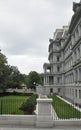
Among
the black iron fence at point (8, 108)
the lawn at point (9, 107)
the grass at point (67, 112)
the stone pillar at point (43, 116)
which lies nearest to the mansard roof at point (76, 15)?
the grass at point (67, 112)

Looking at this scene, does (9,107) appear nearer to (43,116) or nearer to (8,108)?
(8,108)

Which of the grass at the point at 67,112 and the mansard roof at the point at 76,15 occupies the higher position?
the mansard roof at the point at 76,15

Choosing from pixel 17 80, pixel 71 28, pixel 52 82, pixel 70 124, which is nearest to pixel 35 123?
pixel 70 124

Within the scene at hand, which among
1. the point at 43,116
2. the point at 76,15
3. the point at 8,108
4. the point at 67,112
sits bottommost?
the point at 67,112

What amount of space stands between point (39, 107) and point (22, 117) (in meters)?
1.18

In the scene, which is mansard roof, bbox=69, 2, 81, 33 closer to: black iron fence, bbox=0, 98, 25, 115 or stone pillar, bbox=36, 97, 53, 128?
black iron fence, bbox=0, 98, 25, 115

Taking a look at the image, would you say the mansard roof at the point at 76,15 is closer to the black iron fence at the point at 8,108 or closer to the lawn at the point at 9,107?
the lawn at the point at 9,107

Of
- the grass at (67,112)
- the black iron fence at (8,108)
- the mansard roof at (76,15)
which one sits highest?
the mansard roof at (76,15)

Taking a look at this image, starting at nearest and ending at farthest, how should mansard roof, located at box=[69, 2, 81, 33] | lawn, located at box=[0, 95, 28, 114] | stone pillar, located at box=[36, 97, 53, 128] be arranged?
stone pillar, located at box=[36, 97, 53, 128] → lawn, located at box=[0, 95, 28, 114] → mansard roof, located at box=[69, 2, 81, 33]

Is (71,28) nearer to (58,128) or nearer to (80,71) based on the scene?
(80,71)

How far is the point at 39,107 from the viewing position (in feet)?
39.5

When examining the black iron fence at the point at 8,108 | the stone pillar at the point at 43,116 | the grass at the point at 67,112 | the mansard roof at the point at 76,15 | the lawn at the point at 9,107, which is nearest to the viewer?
the stone pillar at the point at 43,116

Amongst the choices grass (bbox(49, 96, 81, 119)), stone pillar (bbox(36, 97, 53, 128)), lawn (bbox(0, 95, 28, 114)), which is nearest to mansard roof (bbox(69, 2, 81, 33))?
grass (bbox(49, 96, 81, 119))

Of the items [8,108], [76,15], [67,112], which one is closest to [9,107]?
[8,108]
